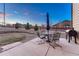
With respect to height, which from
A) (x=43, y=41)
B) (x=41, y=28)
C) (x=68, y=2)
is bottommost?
(x=43, y=41)

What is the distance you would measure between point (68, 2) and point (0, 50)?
1686mm

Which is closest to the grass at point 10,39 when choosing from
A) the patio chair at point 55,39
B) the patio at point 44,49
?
the patio at point 44,49

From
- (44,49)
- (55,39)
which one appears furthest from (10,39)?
(55,39)

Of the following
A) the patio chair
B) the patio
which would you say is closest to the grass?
the patio

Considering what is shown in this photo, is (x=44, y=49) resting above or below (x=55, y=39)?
below

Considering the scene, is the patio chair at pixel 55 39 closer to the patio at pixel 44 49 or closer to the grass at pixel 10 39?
the patio at pixel 44 49

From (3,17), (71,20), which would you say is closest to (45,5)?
(71,20)

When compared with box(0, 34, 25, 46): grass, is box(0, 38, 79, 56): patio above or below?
below

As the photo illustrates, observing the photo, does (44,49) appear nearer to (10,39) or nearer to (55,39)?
(55,39)

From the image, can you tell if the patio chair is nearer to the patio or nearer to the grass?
the patio

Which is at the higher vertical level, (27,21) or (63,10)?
(63,10)

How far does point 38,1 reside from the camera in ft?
8.81

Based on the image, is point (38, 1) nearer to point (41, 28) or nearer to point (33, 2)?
point (33, 2)

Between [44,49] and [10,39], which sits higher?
[10,39]
